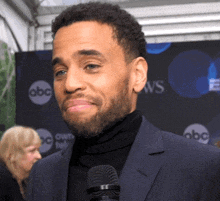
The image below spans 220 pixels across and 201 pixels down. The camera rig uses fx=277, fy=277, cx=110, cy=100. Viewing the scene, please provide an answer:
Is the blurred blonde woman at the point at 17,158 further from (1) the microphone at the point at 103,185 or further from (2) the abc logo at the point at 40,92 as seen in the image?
(1) the microphone at the point at 103,185

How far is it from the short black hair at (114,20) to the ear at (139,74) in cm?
4

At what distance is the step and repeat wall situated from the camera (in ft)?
12.4

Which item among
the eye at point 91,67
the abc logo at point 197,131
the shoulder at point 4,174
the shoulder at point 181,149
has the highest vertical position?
the eye at point 91,67

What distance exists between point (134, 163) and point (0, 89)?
3.76m

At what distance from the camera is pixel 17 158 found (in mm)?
3336

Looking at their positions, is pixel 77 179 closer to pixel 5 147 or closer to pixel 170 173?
pixel 170 173

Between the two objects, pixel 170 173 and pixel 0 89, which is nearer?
pixel 170 173

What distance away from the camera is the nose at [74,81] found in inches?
48.2

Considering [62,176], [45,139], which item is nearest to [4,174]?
[45,139]

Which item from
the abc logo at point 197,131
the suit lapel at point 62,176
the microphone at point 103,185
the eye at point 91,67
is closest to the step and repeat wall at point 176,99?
the abc logo at point 197,131

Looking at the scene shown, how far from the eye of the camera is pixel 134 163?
4.14ft

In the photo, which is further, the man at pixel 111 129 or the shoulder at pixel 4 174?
the shoulder at pixel 4 174

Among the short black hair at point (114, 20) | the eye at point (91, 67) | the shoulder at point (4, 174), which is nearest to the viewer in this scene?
the eye at point (91, 67)

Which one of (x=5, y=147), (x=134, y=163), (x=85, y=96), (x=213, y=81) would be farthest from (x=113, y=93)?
(x=213, y=81)
